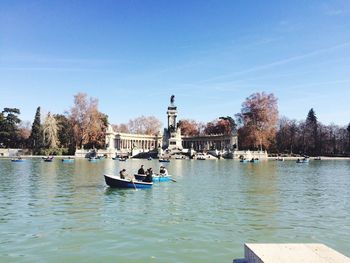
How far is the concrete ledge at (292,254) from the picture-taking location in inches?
237

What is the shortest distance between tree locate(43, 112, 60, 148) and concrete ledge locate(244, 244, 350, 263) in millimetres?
99048

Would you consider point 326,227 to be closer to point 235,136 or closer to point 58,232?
point 58,232

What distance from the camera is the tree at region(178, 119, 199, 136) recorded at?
143m

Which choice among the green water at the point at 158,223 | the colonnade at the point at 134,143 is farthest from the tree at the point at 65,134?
the green water at the point at 158,223

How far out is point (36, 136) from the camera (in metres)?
106

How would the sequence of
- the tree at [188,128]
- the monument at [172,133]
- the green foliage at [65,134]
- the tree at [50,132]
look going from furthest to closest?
the tree at [188,128]
the monument at [172,133]
the green foliage at [65,134]
the tree at [50,132]

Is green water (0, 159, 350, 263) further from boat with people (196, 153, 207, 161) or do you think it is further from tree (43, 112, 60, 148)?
tree (43, 112, 60, 148)

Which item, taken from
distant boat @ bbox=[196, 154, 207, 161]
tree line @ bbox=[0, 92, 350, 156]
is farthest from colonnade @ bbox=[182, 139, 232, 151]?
distant boat @ bbox=[196, 154, 207, 161]

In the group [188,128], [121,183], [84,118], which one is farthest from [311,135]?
[121,183]

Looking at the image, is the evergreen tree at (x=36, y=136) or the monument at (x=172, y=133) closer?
the evergreen tree at (x=36, y=136)

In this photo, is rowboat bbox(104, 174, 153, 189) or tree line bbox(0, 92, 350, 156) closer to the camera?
rowboat bbox(104, 174, 153, 189)

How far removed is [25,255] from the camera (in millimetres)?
11625

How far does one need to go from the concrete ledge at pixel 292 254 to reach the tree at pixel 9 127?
114m

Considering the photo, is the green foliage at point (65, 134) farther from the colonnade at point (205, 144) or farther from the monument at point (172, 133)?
the colonnade at point (205, 144)
